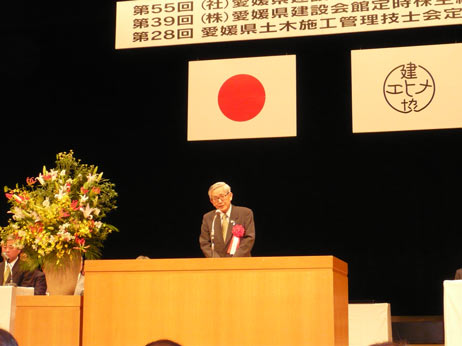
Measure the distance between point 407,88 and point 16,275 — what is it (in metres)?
3.24

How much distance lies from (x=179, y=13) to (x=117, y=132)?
259 cm

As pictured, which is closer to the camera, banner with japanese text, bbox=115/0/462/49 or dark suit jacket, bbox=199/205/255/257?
dark suit jacket, bbox=199/205/255/257

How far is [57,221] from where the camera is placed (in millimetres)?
3977

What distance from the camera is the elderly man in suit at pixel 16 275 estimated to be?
4738mm

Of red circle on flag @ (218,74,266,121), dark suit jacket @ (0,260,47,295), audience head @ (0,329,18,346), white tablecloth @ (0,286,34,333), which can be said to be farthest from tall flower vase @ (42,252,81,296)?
red circle on flag @ (218,74,266,121)

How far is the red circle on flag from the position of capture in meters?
6.23

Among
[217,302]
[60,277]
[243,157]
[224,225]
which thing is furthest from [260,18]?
[217,302]

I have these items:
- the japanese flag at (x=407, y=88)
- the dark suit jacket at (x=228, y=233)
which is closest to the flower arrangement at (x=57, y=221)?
the dark suit jacket at (x=228, y=233)

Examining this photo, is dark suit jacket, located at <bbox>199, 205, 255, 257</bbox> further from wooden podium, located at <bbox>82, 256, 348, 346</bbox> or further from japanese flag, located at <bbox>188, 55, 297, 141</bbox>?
japanese flag, located at <bbox>188, 55, 297, 141</bbox>

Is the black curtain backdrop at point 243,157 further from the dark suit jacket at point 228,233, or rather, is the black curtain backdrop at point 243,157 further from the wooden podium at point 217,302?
the wooden podium at point 217,302

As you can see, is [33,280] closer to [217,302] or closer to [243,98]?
[217,302]

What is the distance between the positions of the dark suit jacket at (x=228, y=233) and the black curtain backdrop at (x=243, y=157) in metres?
3.51

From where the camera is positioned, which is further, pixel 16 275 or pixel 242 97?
pixel 242 97

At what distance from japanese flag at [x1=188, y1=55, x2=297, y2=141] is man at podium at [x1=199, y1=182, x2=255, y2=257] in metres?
1.58
